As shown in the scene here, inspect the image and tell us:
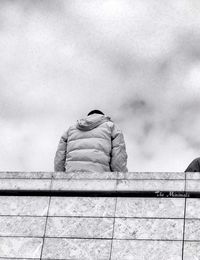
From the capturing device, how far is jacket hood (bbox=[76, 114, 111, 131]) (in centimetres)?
1405

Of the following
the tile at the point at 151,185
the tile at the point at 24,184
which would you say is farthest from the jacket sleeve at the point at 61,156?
the tile at the point at 151,185

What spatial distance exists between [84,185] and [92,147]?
845mm

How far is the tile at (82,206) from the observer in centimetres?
1283

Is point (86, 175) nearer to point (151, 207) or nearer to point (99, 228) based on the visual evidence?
point (99, 228)

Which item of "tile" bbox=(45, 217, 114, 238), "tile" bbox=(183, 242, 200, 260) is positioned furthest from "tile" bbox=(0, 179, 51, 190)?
"tile" bbox=(183, 242, 200, 260)

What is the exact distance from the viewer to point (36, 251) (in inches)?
499

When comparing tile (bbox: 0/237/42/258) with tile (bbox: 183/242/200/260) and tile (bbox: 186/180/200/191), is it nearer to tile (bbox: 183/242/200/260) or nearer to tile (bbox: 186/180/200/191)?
tile (bbox: 183/242/200/260)

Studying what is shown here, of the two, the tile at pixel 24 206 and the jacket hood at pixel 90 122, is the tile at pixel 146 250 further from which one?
the jacket hood at pixel 90 122

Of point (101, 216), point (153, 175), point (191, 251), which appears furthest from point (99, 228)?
point (191, 251)

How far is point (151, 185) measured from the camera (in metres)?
12.9

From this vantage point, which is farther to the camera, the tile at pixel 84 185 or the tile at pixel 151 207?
the tile at pixel 84 185

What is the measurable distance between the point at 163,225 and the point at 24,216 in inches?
81.4

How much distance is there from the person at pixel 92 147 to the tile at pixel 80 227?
106cm

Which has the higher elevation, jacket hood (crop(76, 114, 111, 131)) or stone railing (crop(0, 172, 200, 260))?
jacket hood (crop(76, 114, 111, 131))
